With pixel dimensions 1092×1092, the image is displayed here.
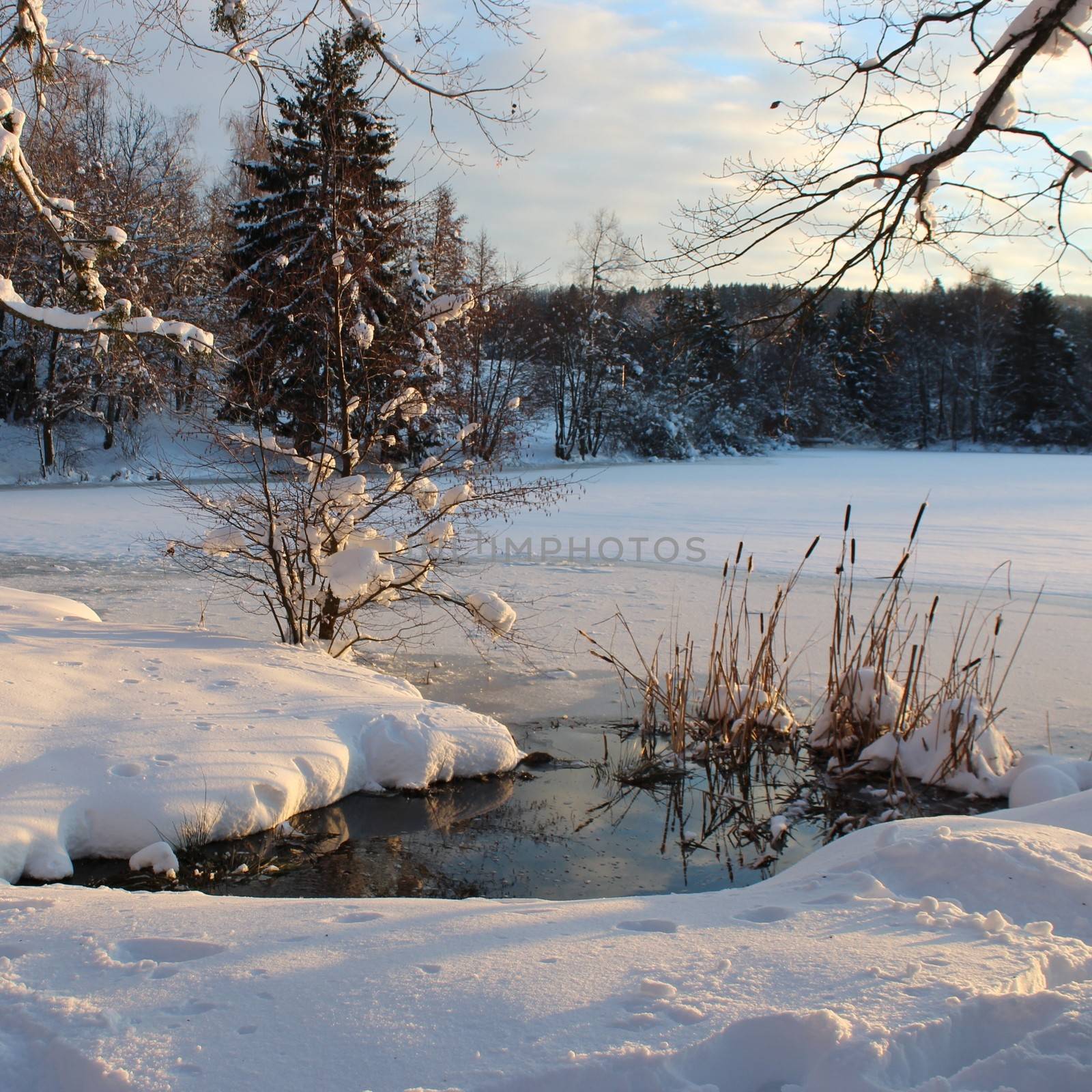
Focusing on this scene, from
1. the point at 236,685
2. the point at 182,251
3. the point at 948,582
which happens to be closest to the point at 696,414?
the point at 182,251

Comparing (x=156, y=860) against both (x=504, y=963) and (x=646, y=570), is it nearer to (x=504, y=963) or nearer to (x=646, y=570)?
(x=504, y=963)

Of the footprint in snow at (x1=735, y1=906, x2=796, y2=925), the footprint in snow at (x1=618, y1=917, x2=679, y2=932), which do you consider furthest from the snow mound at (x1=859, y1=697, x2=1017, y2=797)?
the footprint in snow at (x1=618, y1=917, x2=679, y2=932)

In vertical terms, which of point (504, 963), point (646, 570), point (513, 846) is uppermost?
point (646, 570)

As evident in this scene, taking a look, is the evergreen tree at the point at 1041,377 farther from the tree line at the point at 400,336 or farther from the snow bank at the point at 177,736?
the snow bank at the point at 177,736

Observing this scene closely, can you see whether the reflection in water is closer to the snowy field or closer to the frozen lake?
the snowy field

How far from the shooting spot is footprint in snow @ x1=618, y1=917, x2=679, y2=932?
276 cm

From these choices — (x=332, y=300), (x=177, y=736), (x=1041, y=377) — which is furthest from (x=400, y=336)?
(x=1041, y=377)

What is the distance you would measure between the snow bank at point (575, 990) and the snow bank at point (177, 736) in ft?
3.16

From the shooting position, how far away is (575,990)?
2229 millimetres

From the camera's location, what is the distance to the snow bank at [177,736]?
400cm

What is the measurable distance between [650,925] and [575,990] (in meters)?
0.62

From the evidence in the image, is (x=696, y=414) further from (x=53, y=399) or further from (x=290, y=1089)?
(x=290, y=1089)

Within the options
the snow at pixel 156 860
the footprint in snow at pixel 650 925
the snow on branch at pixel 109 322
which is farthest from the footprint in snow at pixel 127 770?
the snow on branch at pixel 109 322

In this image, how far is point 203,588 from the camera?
9.87 meters
